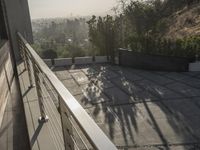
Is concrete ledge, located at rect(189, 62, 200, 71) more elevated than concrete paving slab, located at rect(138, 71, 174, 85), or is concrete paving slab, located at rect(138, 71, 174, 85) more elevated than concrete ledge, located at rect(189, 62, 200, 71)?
concrete ledge, located at rect(189, 62, 200, 71)

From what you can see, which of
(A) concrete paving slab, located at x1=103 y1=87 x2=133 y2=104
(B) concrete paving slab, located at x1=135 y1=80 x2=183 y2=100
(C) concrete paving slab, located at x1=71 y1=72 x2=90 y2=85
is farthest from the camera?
(C) concrete paving slab, located at x1=71 y1=72 x2=90 y2=85

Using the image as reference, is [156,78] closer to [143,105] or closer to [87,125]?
[143,105]

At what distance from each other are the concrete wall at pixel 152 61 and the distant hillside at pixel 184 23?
9.92ft

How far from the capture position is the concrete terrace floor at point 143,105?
12.9ft

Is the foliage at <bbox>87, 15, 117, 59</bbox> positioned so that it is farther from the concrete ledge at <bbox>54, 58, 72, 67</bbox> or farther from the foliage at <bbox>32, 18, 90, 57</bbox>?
the foliage at <bbox>32, 18, 90, 57</bbox>

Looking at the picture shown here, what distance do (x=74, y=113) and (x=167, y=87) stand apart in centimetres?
596

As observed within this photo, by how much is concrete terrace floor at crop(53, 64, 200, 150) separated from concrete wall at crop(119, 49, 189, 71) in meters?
0.43

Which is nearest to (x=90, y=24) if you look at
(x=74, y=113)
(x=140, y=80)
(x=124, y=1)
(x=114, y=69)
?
(x=124, y=1)

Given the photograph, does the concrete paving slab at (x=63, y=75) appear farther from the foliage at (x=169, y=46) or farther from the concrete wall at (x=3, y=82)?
the concrete wall at (x=3, y=82)

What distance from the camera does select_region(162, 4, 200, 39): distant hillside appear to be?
11.6 m

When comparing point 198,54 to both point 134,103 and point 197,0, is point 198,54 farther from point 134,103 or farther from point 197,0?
point 197,0

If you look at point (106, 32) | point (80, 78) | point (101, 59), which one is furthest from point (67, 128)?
point (106, 32)

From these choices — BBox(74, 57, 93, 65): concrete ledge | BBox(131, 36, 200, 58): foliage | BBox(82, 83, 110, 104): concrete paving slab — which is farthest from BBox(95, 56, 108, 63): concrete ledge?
BBox(82, 83, 110, 104): concrete paving slab

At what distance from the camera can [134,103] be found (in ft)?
18.1
